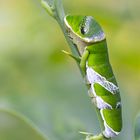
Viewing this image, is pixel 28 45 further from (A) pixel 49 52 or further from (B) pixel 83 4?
(B) pixel 83 4

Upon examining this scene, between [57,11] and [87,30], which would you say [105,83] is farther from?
[57,11]

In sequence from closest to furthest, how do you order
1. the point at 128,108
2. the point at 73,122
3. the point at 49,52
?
the point at 73,122
the point at 128,108
the point at 49,52

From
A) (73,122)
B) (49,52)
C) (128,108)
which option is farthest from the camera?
(49,52)

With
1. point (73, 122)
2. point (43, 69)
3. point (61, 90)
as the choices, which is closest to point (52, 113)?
point (73, 122)

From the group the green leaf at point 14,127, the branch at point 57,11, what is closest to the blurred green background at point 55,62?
the green leaf at point 14,127

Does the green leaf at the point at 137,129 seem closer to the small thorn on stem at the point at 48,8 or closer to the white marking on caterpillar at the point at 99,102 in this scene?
the white marking on caterpillar at the point at 99,102

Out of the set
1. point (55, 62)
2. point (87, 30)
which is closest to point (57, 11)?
point (87, 30)

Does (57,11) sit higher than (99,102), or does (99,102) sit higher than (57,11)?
(57,11)
